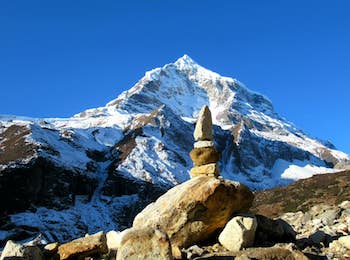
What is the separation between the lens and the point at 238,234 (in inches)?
764

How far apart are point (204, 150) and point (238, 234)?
5.23m

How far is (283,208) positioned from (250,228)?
241 ft

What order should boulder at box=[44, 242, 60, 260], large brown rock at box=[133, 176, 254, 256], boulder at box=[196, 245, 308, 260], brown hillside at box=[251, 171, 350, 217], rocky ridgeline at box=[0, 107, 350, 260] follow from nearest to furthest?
boulder at box=[196, 245, 308, 260]
rocky ridgeline at box=[0, 107, 350, 260]
boulder at box=[44, 242, 60, 260]
large brown rock at box=[133, 176, 254, 256]
brown hillside at box=[251, 171, 350, 217]

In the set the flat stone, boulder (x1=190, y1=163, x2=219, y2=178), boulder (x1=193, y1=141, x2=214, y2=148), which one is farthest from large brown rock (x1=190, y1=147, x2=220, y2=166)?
the flat stone

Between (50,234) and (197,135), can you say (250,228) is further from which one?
(50,234)

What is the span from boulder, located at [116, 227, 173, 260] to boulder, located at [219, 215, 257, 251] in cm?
471

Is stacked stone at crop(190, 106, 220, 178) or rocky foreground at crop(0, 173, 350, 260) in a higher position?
stacked stone at crop(190, 106, 220, 178)

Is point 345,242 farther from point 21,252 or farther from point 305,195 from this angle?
point 305,195

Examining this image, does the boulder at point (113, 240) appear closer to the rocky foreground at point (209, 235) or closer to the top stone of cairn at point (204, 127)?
the rocky foreground at point (209, 235)

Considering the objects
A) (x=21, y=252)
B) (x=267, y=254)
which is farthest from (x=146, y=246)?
(x=21, y=252)

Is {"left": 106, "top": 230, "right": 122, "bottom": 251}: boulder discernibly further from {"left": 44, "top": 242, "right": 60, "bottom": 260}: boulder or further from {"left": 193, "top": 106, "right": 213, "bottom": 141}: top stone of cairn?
{"left": 193, "top": 106, "right": 213, "bottom": 141}: top stone of cairn

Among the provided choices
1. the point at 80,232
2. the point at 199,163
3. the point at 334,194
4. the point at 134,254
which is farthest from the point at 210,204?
the point at 80,232

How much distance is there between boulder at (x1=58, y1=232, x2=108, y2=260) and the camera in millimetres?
19031

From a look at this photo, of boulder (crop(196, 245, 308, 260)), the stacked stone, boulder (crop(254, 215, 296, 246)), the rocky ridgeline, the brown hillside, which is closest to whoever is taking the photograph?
boulder (crop(196, 245, 308, 260))
